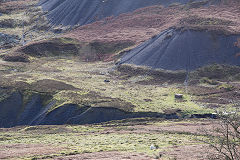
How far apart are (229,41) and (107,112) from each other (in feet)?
136

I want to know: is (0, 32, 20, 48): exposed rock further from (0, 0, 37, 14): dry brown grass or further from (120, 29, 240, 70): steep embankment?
(120, 29, 240, 70): steep embankment

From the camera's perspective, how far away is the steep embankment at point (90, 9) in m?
126

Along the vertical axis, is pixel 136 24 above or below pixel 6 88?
above

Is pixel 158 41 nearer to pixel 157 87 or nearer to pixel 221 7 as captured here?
pixel 157 87

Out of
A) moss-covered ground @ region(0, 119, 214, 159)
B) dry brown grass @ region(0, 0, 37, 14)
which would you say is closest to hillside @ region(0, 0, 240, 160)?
moss-covered ground @ region(0, 119, 214, 159)

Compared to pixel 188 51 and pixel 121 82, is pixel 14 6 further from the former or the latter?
pixel 188 51

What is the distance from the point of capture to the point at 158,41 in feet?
272

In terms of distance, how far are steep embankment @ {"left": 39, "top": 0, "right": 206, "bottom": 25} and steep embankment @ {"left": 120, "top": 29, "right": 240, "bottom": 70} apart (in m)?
47.8

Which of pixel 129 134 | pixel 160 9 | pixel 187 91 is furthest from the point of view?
pixel 160 9

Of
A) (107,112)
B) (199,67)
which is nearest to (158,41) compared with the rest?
(199,67)

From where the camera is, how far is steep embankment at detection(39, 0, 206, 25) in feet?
413

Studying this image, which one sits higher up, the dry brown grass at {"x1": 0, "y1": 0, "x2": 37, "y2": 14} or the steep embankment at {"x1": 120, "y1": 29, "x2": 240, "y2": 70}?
the dry brown grass at {"x1": 0, "y1": 0, "x2": 37, "y2": 14}

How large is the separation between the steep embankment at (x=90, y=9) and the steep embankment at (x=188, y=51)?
47828 millimetres

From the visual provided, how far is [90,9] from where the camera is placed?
5123 inches
